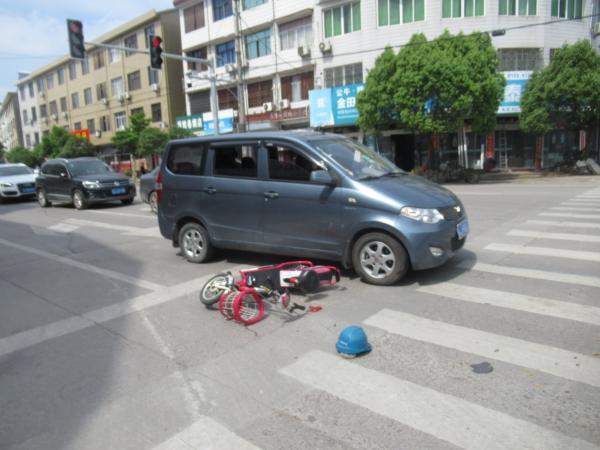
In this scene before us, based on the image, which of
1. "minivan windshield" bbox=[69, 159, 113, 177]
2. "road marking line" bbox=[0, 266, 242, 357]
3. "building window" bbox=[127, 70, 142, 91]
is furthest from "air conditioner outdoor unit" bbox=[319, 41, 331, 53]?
"road marking line" bbox=[0, 266, 242, 357]

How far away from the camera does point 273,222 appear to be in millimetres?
6488

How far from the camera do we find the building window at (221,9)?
3334 cm

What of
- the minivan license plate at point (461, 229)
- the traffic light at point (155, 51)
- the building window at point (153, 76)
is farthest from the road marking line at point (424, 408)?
the building window at point (153, 76)

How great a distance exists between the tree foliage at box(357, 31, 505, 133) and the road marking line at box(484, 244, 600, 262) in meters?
14.2

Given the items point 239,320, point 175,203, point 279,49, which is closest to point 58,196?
point 175,203

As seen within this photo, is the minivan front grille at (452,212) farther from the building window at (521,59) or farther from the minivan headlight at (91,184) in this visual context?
the building window at (521,59)

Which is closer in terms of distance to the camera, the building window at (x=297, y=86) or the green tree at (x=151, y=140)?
the building window at (x=297, y=86)

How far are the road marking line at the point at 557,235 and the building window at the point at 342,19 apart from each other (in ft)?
70.5

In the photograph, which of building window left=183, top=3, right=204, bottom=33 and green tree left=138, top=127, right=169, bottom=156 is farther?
building window left=183, top=3, right=204, bottom=33

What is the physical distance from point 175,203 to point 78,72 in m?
52.2

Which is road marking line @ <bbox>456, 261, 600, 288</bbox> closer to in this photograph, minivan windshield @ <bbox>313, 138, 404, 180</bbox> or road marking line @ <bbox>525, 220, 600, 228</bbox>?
minivan windshield @ <bbox>313, 138, 404, 180</bbox>

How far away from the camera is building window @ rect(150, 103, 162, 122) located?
40819 mm

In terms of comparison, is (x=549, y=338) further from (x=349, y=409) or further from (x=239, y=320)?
(x=239, y=320)

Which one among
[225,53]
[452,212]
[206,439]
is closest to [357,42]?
[225,53]
